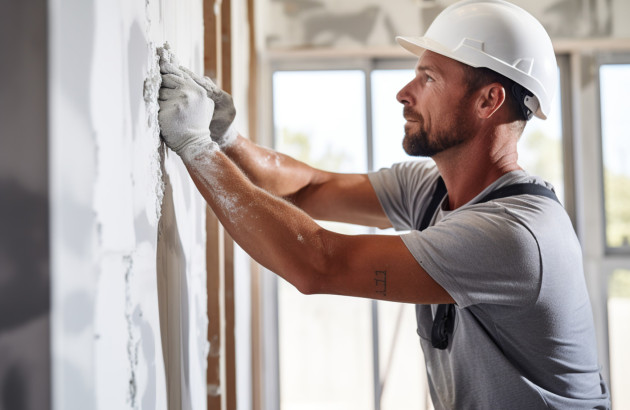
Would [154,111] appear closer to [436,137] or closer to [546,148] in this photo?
[436,137]

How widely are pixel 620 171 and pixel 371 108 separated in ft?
4.89

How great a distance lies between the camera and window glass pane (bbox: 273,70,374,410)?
10.9ft

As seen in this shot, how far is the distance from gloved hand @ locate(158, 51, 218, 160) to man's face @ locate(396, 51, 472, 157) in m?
0.64

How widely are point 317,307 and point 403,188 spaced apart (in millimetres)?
1685

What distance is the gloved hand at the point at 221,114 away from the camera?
1286 mm

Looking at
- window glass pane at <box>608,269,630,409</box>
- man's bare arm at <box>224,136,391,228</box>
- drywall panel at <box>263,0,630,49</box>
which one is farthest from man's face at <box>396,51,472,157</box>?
window glass pane at <box>608,269,630,409</box>

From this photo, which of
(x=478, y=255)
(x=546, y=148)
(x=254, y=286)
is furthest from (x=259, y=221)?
(x=546, y=148)

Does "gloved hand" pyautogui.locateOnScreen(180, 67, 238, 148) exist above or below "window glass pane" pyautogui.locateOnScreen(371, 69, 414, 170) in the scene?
below

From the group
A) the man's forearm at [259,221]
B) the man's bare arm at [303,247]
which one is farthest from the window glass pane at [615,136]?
the man's forearm at [259,221]

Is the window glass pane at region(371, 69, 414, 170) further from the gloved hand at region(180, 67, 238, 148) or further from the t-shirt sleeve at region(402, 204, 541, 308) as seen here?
the t-shirt sleeve at region(402, 204, 541, 308)

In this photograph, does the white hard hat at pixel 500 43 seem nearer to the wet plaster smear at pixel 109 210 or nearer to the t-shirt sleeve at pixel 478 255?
the t-shirt sleeve at pixel 478 255

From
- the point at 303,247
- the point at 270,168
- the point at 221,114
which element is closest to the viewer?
the point at 303,247

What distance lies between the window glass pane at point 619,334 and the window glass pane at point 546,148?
0.57m

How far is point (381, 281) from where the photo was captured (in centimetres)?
119
